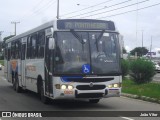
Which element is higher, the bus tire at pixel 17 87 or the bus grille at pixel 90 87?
the bus grille at pixel 90 87

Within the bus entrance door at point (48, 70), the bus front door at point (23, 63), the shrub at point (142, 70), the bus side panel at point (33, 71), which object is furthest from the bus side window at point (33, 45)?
the shrub at point (142, 70)

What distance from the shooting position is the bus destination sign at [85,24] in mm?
14945

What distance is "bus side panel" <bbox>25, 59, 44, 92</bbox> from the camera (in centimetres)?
1672

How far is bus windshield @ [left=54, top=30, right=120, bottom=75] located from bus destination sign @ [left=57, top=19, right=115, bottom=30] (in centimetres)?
20

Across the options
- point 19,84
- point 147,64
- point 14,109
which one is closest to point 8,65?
point 19,84

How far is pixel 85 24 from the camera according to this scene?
1512 cm

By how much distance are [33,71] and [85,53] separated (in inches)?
169

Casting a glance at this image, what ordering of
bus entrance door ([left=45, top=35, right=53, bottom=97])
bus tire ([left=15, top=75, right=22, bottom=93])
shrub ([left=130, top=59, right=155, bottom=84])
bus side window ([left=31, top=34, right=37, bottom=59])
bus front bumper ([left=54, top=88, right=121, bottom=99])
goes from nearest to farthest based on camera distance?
1. bus front bumper ([left=54, top=88, right=121, bottom=99])
2. bus entrance door ([left=45, top=35, right=53, bottom=97])
3. bus side window ([left=31, top=34, right=37, bottom=59])
4. bus tire ([left=15, top=75, right=22, bottom=93])
5. shrub ([left=130, top=59, right=155, bottom=84])

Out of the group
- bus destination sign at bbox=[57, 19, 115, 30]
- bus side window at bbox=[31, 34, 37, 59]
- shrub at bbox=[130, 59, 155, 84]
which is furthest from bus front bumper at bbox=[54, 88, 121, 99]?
shrub at bbox=[130, 59, 155, 84]

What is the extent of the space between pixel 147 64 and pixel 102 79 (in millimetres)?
13245

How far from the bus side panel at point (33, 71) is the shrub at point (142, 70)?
31.8 ft

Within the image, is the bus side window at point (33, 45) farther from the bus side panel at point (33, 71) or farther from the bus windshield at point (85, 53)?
the bus windshield at point (85, 53)

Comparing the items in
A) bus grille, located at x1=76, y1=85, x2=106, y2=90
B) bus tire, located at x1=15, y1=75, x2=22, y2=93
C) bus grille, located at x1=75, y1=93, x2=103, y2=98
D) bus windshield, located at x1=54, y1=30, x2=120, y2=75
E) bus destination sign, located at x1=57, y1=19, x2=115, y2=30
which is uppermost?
bus destination sign, located at x1=57, y1=19, x2=115, y2=30

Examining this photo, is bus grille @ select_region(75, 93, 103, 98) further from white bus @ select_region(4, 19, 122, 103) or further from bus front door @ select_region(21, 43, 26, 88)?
bus front door @ select_region(21, 43, 26, 88)
